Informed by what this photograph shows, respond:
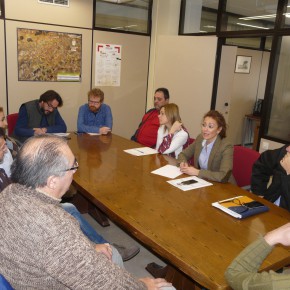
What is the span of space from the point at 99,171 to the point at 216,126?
1039mm

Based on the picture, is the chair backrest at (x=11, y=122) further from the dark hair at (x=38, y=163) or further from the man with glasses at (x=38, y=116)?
the dark hair at (x=38, y=163)

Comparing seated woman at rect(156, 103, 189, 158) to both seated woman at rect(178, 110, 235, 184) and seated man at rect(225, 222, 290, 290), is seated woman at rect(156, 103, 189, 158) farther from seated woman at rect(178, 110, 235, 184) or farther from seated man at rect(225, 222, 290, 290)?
seated man at rect(225, 222, 290, 290)

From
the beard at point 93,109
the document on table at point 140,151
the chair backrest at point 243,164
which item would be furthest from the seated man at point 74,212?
the beard at point 93,109

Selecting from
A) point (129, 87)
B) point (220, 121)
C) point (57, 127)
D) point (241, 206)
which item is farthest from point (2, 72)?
point (241, 206)

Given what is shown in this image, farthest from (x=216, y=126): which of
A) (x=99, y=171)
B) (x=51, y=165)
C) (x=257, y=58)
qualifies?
(x=257, y=58)

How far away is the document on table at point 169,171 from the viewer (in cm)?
241

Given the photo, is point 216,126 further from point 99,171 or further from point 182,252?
point 182,252

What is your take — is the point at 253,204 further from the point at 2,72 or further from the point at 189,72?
the point at 2,72

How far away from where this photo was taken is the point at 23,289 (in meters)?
1.10

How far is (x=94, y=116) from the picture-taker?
397cm

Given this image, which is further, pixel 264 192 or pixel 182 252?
pixel 264 192

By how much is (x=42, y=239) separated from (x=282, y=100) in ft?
12.5

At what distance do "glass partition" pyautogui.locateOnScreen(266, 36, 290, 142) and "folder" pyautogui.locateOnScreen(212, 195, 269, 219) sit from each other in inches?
94.8

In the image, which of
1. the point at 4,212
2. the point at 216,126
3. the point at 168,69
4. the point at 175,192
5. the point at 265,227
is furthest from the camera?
the point at 168,69
